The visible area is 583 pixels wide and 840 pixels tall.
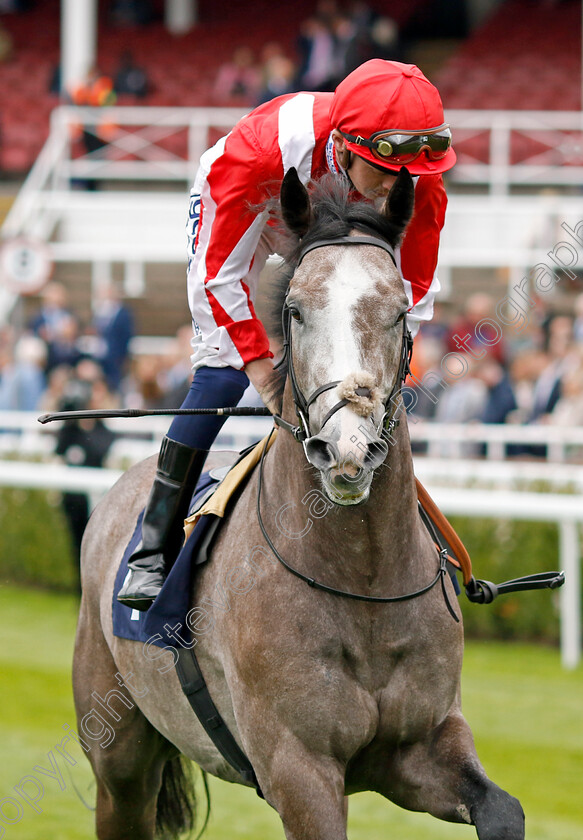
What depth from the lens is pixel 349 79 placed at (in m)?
3.35

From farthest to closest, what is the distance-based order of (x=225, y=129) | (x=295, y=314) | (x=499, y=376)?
(x=225, y=129)
(x=499, y=376)
(x=295, y=314)

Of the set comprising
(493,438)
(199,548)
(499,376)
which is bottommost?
(493,438)

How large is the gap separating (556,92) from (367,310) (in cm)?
1592

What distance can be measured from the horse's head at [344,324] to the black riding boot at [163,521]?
0.79 meters

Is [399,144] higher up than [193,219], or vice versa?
[399,144]

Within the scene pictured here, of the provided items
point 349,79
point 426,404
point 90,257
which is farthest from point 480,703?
point 90,257

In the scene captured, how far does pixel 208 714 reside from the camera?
11.7 feet

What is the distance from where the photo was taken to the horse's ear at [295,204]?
307 cm

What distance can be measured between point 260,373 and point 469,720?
12.6 ft

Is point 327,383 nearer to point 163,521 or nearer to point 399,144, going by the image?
point 399,144

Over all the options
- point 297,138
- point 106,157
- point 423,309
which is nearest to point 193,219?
point 297,138

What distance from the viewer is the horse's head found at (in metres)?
2.71

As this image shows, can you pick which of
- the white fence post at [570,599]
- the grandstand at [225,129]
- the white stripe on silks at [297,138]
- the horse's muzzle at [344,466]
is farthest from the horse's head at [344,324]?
the grandstand at [225,129]

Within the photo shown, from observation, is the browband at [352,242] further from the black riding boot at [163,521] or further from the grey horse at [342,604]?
the black riding boot at [163,521]
